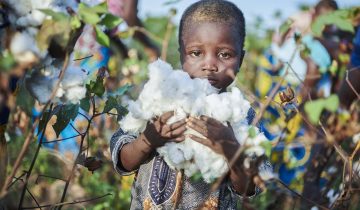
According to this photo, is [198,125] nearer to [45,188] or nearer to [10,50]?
[10,50]

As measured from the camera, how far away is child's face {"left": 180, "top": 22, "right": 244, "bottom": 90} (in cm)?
227

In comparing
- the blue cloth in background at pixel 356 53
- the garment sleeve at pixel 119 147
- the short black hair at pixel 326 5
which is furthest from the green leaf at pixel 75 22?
the short black hair at pixel 326 5

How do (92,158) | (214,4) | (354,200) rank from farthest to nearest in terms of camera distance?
(354,200), (214,4), (92,158)

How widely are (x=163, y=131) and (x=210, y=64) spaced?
0.43 meters

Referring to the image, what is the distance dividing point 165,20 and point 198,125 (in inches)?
23.2

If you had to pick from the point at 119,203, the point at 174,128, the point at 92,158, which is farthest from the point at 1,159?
the point at 119,203

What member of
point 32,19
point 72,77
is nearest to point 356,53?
point 72,77

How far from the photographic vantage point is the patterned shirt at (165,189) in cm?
218

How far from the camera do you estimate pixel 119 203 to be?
13.0 feet

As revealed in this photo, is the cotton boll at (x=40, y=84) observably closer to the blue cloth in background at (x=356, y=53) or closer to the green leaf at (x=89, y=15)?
the green leaf at (x=89, y=15)

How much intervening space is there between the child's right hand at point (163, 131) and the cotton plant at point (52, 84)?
0.32m

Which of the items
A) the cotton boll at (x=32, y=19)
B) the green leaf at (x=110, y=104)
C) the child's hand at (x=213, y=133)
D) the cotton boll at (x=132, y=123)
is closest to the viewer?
the cotton boll at (x=32, y=19)

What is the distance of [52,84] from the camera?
162 centimetres

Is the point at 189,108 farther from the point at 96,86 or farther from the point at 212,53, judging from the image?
A: the point at 212,53
